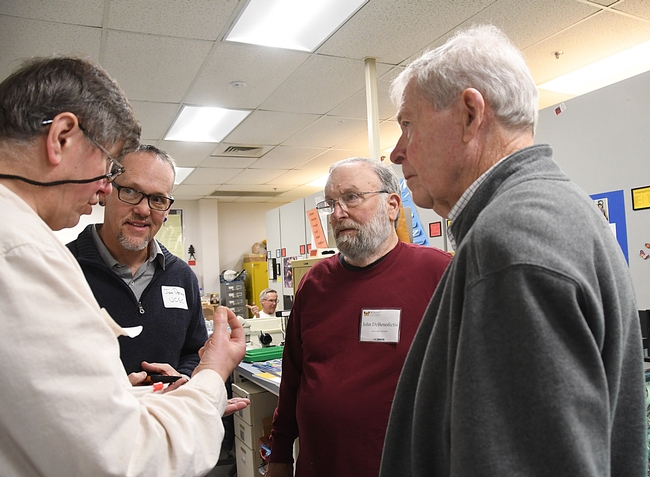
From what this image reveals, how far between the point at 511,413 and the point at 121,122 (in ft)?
2.77

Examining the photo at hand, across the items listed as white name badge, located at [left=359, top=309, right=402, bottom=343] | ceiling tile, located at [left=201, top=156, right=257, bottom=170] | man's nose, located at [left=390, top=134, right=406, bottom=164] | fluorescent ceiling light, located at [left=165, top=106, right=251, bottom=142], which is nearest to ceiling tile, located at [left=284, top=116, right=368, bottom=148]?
fluorescent ceiling light, located at [left=165, top=106, right=251, bottom=142]

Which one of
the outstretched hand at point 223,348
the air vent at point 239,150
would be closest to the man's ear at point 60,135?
the outstretched hand at point 223,348

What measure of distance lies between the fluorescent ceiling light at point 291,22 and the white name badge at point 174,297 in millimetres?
1844

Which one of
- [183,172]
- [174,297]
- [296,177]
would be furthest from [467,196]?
[296,177]

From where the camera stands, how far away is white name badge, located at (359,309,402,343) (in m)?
1.44

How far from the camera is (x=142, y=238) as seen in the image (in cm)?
171

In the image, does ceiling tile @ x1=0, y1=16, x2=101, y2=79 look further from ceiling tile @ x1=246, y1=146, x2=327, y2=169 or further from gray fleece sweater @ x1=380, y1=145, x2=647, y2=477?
ceiling tile @ x1=246, y1=146, x2=327, y2=169

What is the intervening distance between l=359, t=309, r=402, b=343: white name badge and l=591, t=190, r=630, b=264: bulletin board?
1665 millimetres

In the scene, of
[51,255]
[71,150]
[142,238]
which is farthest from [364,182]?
[51,255]

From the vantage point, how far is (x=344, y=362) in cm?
147

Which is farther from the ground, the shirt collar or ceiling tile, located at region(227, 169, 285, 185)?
ceiling tile, located at region(227, 169, 285, 185)

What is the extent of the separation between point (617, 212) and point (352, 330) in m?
1.85

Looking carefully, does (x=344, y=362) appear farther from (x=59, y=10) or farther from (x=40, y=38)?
(x=40, y=38)

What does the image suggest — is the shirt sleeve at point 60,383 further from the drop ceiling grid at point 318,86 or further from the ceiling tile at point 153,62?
the drop ceiling grid at point 318,86
